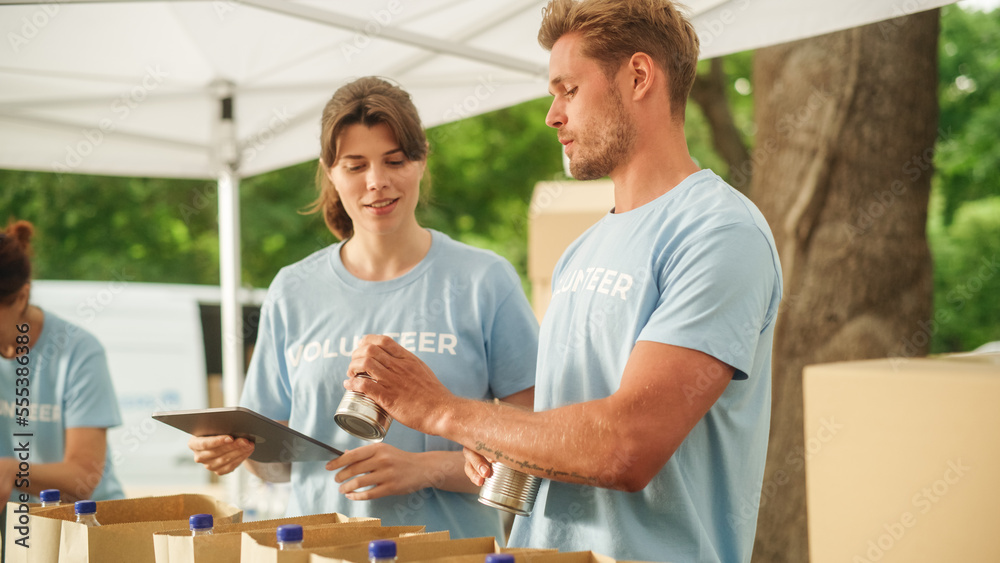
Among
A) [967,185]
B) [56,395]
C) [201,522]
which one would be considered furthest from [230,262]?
[967,185]

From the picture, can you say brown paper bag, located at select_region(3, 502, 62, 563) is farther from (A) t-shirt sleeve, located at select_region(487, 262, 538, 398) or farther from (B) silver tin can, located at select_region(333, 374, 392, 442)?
(A) t-shirt sleeve, located at select_region(487, 262, 538, 398)

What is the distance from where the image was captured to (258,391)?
217 centimetres

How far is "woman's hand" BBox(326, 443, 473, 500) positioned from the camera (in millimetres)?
1858

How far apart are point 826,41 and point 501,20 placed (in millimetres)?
1753

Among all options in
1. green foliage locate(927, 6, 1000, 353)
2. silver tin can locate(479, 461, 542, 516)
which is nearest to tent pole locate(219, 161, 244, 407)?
silver tin can locate(479, 461, 542, 516)

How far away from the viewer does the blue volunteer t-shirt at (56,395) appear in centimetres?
226

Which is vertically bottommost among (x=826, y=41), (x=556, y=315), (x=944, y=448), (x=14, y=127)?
(x=944, y=448)

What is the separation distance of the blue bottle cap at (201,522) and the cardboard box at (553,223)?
2607mm

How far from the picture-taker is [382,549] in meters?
1.04

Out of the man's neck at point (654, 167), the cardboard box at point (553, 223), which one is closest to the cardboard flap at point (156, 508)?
the man's neck at point (654, 167)

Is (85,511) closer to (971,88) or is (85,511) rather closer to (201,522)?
(201,522)

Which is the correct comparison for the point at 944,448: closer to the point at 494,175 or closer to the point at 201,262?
the point at 494,175

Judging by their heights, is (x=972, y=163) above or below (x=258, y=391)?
above

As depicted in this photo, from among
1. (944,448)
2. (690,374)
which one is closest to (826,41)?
(944,448)
